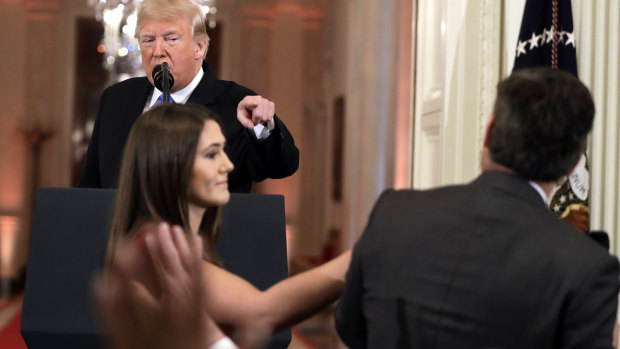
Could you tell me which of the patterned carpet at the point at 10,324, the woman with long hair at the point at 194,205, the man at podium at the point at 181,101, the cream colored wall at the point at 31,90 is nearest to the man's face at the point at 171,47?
the man at podium at the point at 181,101

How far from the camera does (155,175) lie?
2.09 meters

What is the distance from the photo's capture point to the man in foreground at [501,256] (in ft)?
5.95

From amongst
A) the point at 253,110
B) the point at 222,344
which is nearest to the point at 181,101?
the point at 253,110

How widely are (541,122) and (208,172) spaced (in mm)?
802

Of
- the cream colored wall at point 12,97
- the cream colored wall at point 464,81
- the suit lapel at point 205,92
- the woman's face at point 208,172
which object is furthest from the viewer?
the cream colored wall at point 12,97

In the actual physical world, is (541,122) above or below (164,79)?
below

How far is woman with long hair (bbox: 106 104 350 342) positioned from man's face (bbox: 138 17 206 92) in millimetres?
1212

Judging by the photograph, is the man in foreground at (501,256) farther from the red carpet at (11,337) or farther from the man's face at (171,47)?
the red carpet at (11,337)

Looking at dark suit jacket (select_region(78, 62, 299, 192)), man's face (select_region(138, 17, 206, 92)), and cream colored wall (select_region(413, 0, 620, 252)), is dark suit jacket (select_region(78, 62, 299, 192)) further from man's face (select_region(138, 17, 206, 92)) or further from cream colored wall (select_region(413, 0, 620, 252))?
cream colored wall (select_region(413, 0, 620, 252))

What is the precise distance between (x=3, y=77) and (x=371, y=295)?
1098cm

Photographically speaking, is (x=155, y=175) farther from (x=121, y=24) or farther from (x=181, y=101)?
(x=121, y=24)

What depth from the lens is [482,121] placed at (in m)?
4.77

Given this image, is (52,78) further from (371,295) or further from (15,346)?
(371,295)

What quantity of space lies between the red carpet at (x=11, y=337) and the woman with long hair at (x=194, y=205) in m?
4.96
